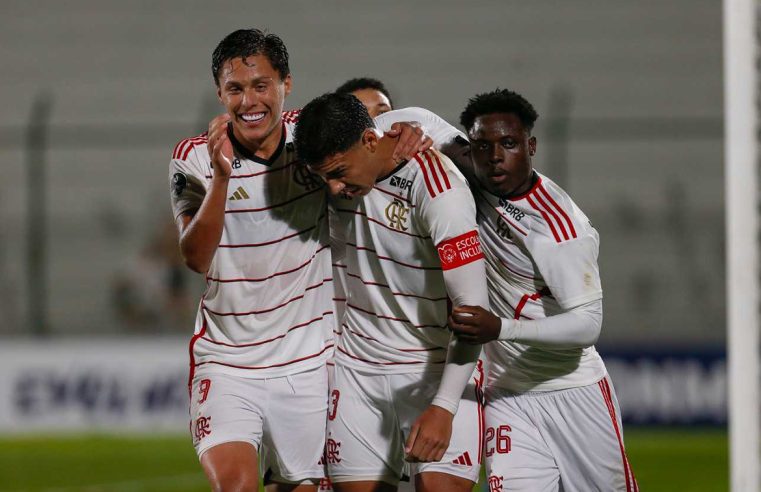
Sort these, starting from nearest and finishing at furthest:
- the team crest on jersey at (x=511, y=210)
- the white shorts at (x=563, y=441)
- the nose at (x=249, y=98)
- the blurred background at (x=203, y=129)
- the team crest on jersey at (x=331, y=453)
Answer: the nose at (x=249, y=98)
the team crest on jersey at (x=511, y=210)
the team crest on jersey at (x=331, y=453)
the white shorts at (x=563, y=441)
the blurred background at (x=203, y=129)

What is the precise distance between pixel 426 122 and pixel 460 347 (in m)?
1.15

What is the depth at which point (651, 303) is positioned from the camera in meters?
14.5

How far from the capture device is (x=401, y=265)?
462cm

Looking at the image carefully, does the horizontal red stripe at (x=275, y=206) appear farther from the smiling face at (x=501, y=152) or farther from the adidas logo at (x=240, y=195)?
the smiling face at (x=501, y=152)

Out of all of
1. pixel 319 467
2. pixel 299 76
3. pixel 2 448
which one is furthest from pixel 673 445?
pixel 299 76

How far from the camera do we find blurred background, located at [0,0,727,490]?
12.3 meters

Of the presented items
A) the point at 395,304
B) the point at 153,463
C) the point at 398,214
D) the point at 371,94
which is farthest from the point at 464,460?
the point at 153,463

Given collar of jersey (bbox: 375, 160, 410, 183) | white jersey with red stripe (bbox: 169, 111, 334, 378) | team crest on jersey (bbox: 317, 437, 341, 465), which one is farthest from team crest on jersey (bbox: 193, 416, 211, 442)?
collar of jersey (bbox: 375, 160, 410, 183)

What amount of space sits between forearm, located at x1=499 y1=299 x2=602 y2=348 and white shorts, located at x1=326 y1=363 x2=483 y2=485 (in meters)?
0.53

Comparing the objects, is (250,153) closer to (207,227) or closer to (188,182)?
(188,182)

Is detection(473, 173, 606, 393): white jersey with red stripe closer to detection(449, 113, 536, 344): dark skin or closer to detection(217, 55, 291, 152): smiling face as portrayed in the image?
detection(449, 113, 536, 344): dark skin

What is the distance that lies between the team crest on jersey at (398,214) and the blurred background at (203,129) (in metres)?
6.05

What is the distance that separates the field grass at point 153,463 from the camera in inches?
397

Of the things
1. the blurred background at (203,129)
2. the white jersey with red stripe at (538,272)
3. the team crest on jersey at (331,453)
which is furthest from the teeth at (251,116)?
the blurred background at (203,129)
